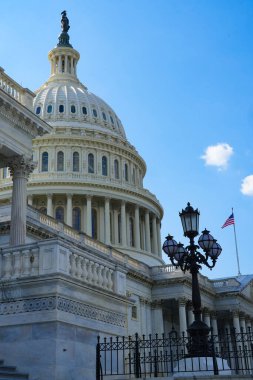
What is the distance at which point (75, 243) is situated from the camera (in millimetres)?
42969

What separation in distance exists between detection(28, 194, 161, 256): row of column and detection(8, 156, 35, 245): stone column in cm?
4280

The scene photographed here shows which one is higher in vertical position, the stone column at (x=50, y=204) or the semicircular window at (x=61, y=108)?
the semicircular window at (x=61, y=108)

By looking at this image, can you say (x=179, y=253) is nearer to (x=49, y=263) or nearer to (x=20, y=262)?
(x=49, y=263)

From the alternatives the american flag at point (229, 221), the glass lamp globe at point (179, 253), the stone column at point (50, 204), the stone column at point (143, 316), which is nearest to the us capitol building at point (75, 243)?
the stone column at point (143, 316)

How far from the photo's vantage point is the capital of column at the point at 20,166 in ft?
82.8

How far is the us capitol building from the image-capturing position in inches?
525

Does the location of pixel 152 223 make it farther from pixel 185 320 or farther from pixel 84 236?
pixel 84 236

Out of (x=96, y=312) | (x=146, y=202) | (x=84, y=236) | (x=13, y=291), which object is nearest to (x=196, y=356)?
(x=96, y=312)

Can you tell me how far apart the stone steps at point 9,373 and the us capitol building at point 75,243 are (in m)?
0.18

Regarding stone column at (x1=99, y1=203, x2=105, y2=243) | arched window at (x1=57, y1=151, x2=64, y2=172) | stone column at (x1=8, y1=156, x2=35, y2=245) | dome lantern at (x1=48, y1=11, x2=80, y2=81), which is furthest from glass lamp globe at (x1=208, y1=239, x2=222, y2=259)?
dome lantern at (x1=48, y1=11, x2=80, y2=81)

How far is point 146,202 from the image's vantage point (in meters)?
77.9

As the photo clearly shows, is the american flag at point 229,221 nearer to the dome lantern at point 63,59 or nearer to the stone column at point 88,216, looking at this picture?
the stone column at point 88,216

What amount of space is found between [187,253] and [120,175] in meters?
61.7

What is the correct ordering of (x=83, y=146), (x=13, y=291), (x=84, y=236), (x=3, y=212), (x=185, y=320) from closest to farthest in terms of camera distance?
(x=13, y=291)
(x=3, y=212)
(x=84, y=236)
(x=185, y=320)
(x=83, y=146)
